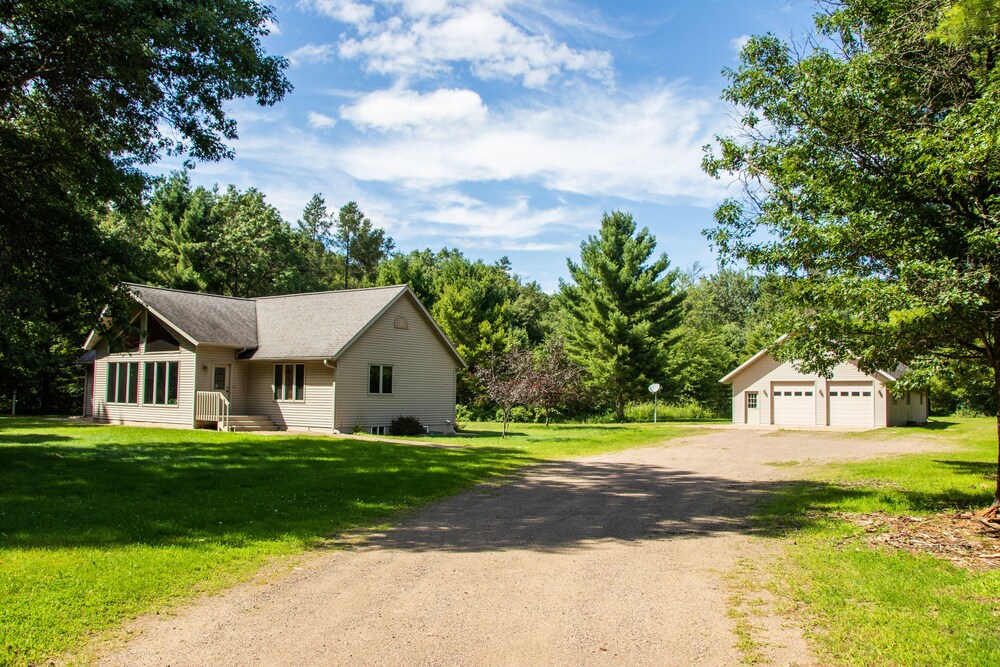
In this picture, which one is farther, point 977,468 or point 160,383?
point 160,383

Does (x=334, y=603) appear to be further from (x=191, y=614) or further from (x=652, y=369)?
(x=652, y=369)

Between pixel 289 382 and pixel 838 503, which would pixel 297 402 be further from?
pixel 838 503

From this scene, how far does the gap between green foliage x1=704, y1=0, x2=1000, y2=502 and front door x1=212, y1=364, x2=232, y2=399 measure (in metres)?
21.4

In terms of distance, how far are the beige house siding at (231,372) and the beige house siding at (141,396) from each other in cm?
30

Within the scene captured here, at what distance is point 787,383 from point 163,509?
31.6m

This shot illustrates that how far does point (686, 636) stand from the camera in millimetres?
5227

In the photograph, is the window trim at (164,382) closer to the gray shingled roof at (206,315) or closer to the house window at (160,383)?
the house window at (160,383)

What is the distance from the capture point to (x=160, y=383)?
2705 cm

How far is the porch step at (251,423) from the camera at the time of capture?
25.4 meters

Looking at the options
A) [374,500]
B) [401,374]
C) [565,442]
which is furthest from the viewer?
[401,374]

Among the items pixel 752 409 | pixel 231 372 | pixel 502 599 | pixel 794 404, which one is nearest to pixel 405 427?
pixel 231 372

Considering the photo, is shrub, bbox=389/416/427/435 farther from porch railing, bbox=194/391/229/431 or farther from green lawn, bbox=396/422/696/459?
porch railing, bbox=194/391/229/431

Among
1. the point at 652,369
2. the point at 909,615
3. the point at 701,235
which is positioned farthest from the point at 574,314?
the point at 909,615

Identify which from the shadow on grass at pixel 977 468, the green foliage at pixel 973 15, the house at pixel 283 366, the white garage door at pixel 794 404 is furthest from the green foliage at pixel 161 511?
the white garage door at pixel 794 404
